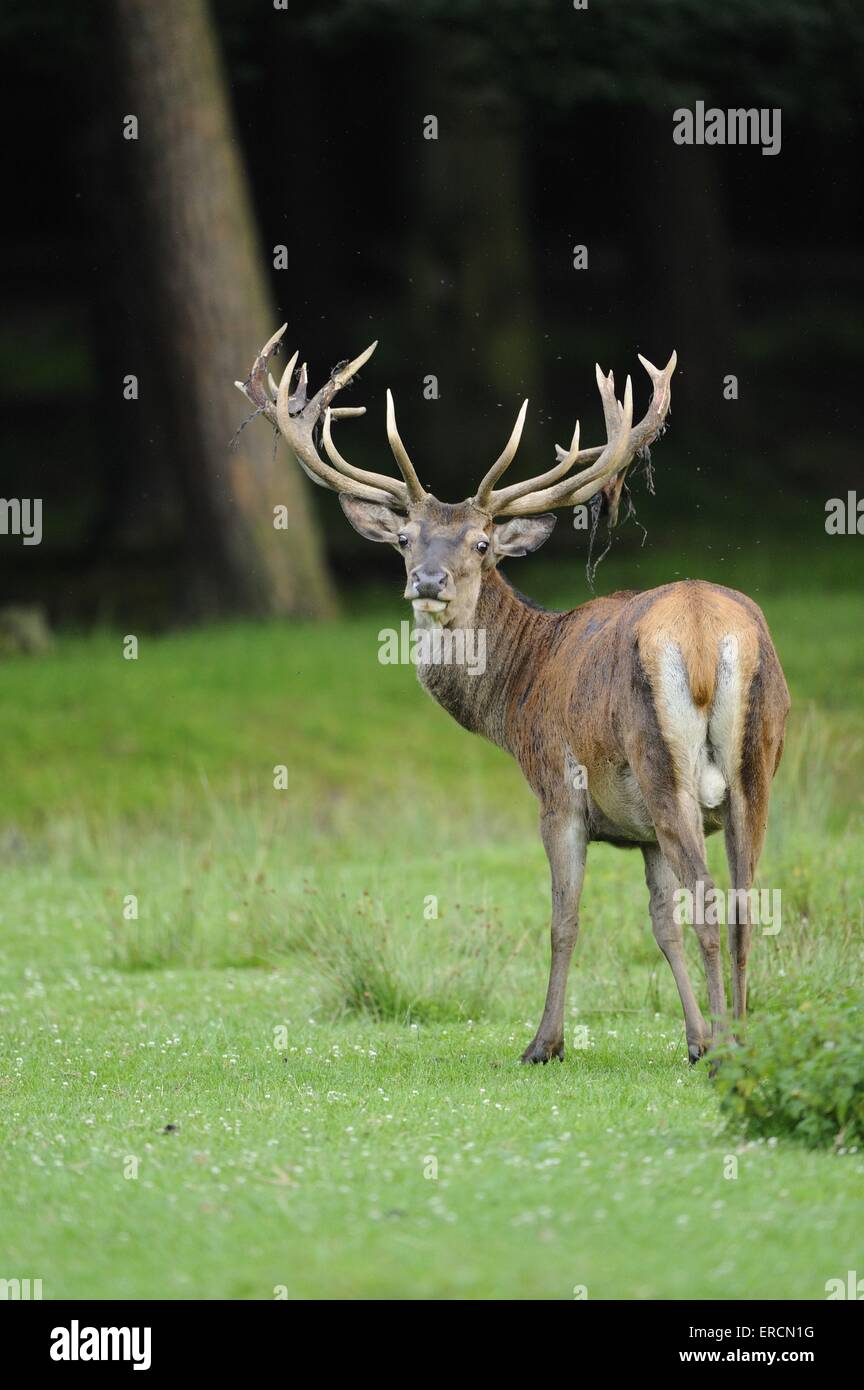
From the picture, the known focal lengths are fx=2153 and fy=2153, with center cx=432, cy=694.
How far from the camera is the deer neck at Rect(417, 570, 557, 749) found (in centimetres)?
964

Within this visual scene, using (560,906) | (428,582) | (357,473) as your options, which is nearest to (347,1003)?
(560,906)

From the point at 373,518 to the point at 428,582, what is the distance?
0.80 meters

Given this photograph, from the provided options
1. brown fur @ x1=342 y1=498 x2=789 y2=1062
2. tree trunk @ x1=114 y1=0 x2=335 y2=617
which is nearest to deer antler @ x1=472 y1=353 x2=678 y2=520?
brown fur @ x1=342 y1=498 x2=789 y2=1062

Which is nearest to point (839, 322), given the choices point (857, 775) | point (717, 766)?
point (857, 775)

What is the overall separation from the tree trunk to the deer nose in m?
10.8

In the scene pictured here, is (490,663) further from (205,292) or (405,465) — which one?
(205,292)

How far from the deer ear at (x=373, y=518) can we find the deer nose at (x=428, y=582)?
1.91 feet

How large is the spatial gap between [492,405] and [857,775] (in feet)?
29.1

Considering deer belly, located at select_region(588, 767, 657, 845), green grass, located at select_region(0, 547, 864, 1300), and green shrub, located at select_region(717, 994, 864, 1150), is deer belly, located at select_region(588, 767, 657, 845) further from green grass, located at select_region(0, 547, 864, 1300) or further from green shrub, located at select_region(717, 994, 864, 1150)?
green shrub, located at select_region(717, 994, 864, 1150)

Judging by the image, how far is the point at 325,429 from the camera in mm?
9805

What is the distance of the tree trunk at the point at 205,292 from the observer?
19844 mm

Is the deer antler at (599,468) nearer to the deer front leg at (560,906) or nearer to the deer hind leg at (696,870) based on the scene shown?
the deer front leg at (560,906)

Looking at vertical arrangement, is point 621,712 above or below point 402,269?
below

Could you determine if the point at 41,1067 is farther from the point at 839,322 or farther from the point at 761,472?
the point at 839,322
